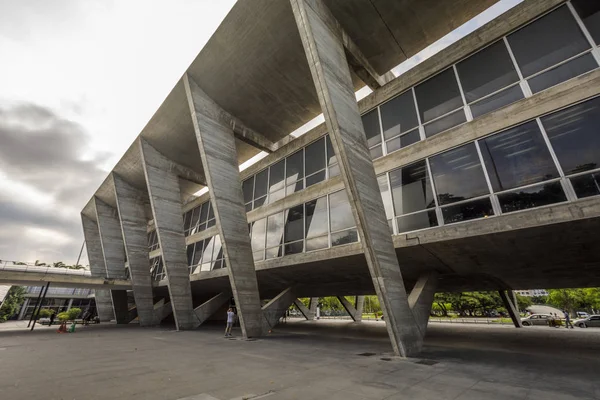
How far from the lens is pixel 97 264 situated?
34.8m

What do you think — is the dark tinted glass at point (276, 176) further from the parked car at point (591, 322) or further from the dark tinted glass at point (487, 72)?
the parked car at point (591, 322)

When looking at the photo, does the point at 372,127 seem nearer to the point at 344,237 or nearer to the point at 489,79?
the point at 489,79

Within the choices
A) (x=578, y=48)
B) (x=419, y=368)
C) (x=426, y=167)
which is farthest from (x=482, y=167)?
(x=419, y=368)

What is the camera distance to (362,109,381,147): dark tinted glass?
13.5m

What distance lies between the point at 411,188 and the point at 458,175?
1787mm

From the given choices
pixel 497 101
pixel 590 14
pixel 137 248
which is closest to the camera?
pixel 590 14

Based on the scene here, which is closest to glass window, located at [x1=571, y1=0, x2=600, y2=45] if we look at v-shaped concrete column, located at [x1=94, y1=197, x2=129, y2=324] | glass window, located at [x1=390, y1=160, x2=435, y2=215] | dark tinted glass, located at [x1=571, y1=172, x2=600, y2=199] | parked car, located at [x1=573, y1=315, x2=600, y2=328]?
dark tinted glass, located at [x1=571, y1=172, x2=600, y2=199]

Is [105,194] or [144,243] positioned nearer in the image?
[144,243]

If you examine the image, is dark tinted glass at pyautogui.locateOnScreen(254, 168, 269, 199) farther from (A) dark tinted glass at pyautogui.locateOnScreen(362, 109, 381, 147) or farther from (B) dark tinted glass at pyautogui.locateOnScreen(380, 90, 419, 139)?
(B) dark tinted glass at pyautogui.locateOnScreen(380, 90, 419, 139)

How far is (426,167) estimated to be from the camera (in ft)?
36.7

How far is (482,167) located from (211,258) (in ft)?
60.6

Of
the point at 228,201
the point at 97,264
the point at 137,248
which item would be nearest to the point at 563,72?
the point at 228,201

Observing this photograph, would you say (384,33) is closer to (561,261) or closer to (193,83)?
(193,83)

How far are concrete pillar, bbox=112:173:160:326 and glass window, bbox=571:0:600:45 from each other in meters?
29.5
